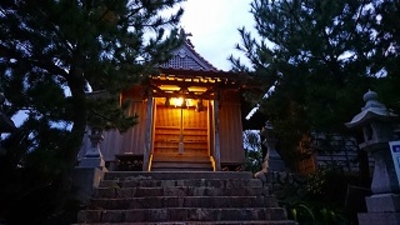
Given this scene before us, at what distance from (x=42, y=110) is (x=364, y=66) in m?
4.47

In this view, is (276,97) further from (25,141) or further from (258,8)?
(25,141)

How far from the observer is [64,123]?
3395mm

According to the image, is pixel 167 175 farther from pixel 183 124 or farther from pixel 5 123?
pixel 183 124

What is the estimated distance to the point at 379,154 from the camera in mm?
3543

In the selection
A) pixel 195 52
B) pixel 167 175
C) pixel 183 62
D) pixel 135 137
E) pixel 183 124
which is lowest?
pixel 167 175

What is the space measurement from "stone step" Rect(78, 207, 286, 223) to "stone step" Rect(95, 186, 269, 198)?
58cm

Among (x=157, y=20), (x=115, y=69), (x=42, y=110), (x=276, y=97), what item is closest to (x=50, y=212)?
(x=42, y=110)

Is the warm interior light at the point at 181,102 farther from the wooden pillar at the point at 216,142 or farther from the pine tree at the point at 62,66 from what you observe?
the pine tree at the point at 62,66

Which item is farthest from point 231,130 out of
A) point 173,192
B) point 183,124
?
point 173,192

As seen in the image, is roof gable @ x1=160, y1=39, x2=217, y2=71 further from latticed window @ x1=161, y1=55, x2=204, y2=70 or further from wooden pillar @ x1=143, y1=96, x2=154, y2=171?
wooden pillar @ x1=143, y1=96, x2=154, y2=171

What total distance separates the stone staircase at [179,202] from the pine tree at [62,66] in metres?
0.87

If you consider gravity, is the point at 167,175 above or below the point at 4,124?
below

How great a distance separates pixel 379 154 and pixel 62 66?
4.25 metres

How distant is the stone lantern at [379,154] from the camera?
131 inches
